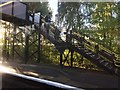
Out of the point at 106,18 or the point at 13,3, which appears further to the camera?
the point at 106,18

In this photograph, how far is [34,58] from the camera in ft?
35.3

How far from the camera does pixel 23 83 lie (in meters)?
0.94

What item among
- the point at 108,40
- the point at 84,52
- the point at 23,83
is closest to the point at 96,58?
the point at 84,52

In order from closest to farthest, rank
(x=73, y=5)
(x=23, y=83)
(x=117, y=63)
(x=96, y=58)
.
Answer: (x=23, y=83) → (x=117, y=63) → (x=96, y=58) → (x=73, y=5)

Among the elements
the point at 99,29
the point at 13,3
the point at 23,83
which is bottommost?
the point at 23,83

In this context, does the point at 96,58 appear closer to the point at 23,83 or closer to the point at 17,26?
the point at 17,26

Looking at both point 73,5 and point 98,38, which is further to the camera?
point 73,5

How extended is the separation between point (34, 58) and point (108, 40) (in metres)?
3.63

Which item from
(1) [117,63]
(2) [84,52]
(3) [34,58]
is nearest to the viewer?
(1) [117,63]

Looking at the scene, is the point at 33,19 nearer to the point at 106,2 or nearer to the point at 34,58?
the point at 34,58

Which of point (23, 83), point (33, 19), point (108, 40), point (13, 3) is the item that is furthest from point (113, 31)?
point (23, 83)

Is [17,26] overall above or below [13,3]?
below

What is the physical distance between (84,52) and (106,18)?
2871mm

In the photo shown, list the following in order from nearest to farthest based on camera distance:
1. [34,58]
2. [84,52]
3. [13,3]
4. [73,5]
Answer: [84,52], [13,3], [34,58], [73,5]
